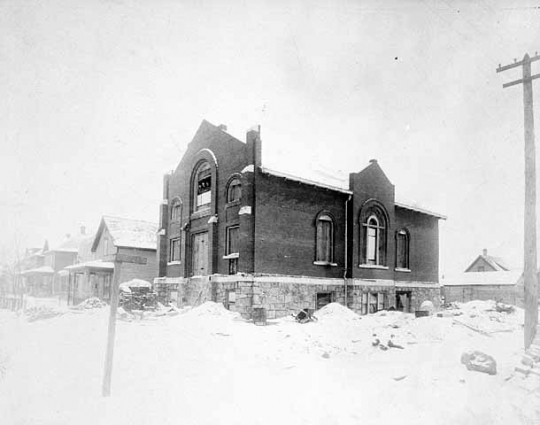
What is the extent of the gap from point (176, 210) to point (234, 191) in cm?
655

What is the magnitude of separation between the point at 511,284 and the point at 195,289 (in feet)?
120

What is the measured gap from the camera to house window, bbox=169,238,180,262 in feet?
83.2

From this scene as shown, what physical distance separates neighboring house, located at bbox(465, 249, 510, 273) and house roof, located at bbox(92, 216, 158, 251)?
46211 millimetres

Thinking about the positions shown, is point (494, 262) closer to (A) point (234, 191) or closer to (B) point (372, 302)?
(B) point (372, 302)

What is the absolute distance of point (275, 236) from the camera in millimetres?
19344

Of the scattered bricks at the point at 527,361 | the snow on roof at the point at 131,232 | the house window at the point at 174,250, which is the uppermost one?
the snow on roof at the point at 131,232

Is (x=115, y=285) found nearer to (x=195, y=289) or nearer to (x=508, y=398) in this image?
(x=508, y=398)

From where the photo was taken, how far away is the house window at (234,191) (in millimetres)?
20219

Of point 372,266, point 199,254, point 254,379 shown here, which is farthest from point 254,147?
point 254,379

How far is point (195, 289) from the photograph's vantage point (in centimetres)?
2239

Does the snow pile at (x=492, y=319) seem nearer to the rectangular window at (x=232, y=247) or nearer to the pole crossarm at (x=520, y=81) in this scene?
the pole crossarm at (x=520, y=81)

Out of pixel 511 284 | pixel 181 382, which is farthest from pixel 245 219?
pixel 511 284

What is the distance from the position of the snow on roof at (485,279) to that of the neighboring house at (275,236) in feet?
77.6

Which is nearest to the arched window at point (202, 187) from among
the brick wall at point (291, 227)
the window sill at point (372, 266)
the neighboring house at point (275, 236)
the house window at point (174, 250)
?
the neighboring house at point (275, 236)
